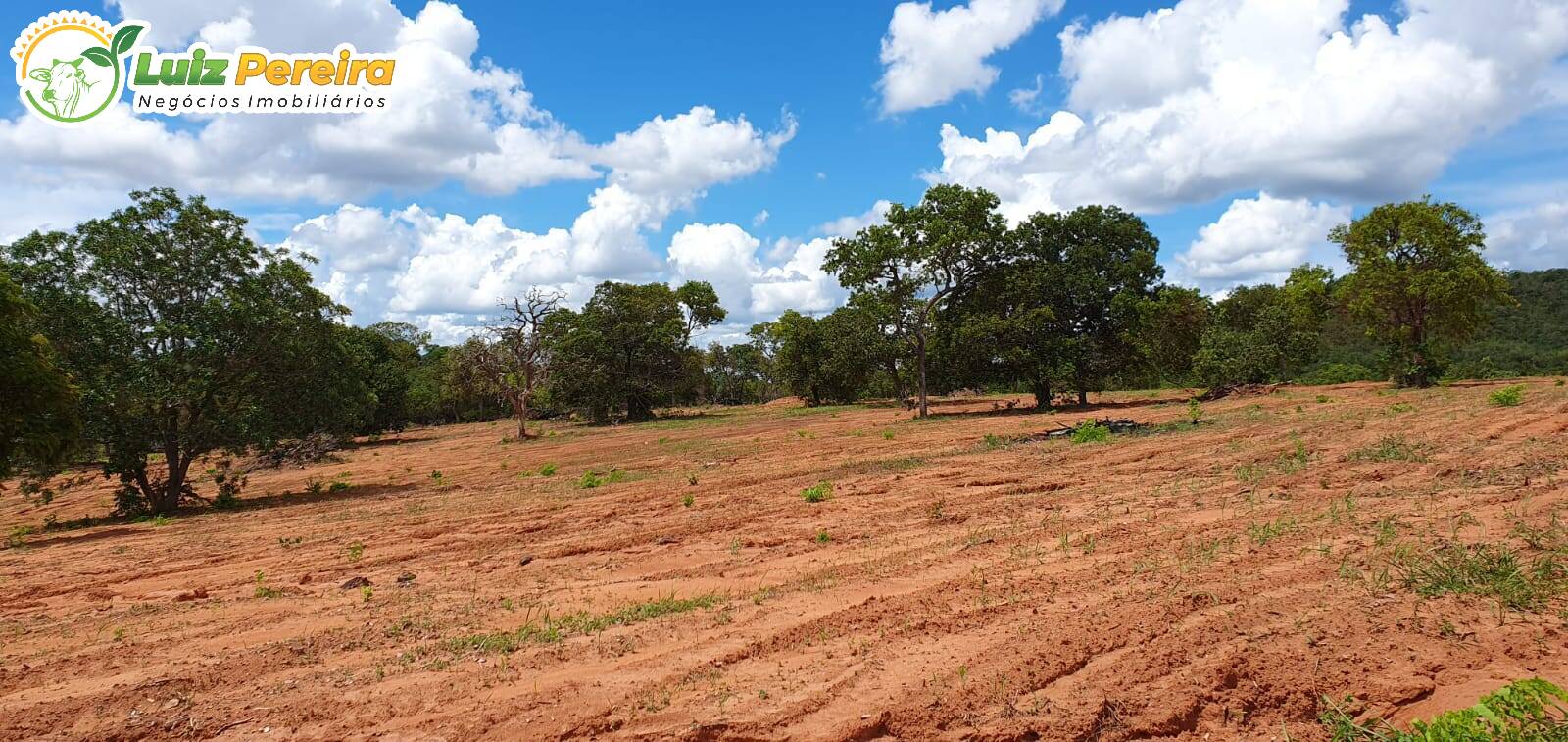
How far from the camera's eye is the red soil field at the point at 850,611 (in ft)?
13.7

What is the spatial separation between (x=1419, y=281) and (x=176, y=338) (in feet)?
119

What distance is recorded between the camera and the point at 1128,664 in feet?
14.5

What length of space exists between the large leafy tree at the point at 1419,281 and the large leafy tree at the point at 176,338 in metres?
33.8

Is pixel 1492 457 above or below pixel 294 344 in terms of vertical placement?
below

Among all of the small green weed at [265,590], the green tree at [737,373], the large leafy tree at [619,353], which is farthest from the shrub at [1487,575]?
the green tree at [737,373]

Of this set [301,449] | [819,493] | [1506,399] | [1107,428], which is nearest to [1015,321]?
[1107,428]

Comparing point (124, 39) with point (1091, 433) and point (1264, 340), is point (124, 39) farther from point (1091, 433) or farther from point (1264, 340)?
point (1264, 340)

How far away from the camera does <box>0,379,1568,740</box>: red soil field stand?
418cm

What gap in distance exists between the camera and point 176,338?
16281mm

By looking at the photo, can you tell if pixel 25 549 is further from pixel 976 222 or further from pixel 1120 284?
pixel 1120 284

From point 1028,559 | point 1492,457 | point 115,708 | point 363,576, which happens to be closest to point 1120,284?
point 1492,457

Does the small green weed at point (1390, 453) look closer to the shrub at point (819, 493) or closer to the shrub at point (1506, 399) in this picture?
the shrub at point (819, 493)

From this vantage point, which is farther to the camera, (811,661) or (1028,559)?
(1028,559)

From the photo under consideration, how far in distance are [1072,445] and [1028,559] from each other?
9.57 meters
